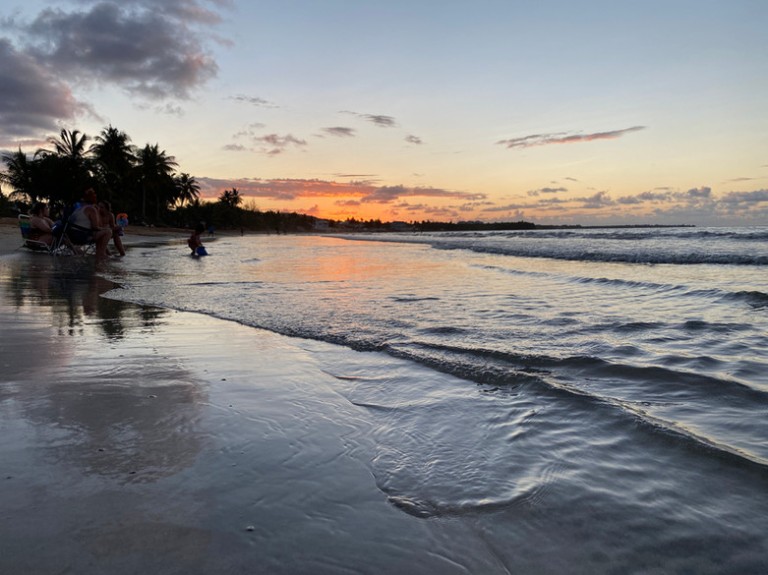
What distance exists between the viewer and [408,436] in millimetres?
2551

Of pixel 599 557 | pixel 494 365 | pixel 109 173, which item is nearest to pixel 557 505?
pixel 599 557

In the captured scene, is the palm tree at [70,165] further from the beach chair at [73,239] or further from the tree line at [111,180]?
the beach chair at [73,239]

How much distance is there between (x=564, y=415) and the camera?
2.84 m

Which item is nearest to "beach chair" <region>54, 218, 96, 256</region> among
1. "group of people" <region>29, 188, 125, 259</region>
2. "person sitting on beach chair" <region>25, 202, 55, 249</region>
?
"group of people" <region>29, 188, 125, 259</region>

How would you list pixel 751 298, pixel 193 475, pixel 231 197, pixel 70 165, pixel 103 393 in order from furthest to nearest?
pixel 231 197
pixel 70 165
pixel 751 298
pixel 103 393
pixel 193 475

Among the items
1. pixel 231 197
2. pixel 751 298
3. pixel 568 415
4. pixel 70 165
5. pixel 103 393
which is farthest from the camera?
pixel 231 197

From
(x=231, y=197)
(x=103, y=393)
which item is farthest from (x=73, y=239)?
(x=231, y=197)

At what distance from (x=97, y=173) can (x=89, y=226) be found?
45.0 m

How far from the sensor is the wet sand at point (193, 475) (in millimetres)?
1512

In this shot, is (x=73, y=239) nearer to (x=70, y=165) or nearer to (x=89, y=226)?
(x=89, y=226)

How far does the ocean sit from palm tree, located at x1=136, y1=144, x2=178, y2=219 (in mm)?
62347

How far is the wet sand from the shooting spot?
1.51 metres

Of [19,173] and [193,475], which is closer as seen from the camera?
[193,475]

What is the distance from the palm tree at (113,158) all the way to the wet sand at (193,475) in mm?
56274
